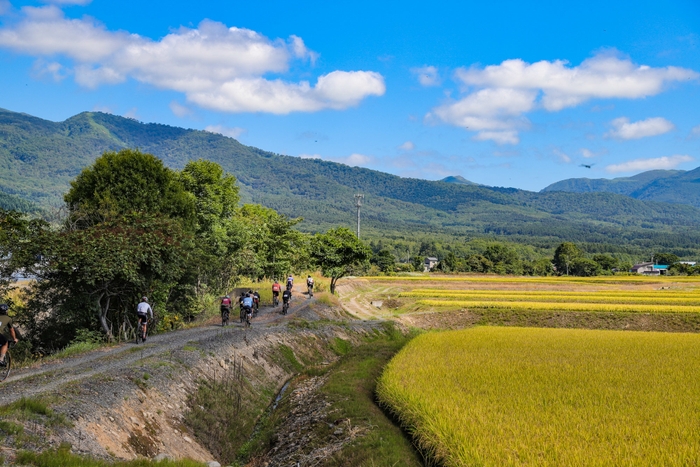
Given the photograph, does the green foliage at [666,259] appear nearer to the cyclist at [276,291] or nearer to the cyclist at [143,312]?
the cyclist at [276,291]

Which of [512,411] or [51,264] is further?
[51,264]

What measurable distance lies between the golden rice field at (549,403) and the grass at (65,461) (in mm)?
5703

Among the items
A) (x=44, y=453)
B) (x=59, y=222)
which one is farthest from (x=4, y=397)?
(x=59, y=222)

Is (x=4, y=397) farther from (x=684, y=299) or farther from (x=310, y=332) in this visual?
(x=684, y=299)

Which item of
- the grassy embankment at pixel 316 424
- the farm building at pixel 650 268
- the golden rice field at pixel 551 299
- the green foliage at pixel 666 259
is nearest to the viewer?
the grassy embankment at pixel 316 424

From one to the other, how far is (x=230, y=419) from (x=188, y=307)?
18908 mm

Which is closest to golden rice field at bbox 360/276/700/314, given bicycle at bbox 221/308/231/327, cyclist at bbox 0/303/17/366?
bicycle at bbox 221/308/231/327

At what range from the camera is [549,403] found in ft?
46.7

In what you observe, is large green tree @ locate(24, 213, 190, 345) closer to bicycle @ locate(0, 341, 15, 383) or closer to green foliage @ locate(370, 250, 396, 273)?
bicycle @ locate(0, 341, 15, 383)

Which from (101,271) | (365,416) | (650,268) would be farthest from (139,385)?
(650,268)

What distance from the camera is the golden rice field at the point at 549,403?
10.5 m

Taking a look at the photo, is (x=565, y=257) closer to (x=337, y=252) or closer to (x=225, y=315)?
(x=337, y=252)

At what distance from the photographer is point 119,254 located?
83.5 ft

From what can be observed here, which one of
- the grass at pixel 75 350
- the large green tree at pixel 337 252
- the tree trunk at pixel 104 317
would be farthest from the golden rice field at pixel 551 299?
the grass at pixel 75 350
